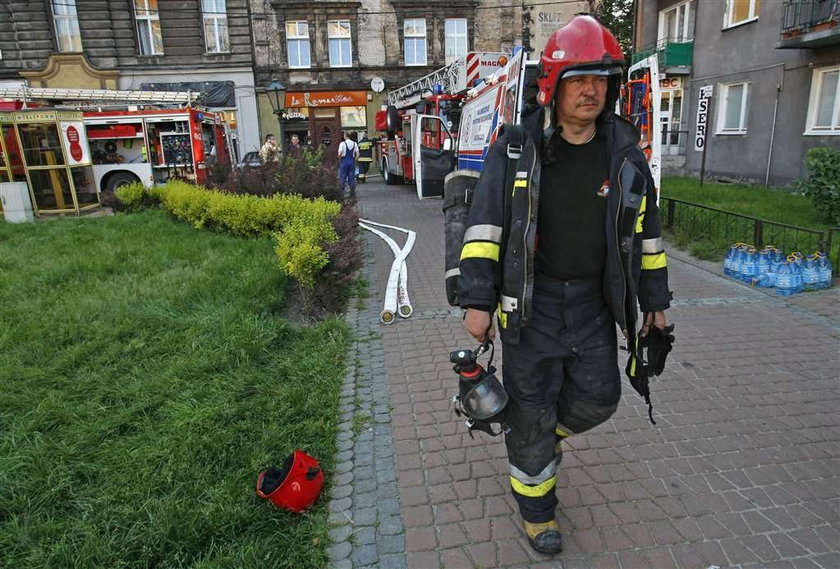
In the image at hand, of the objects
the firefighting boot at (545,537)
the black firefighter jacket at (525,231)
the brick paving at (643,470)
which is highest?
the black firefighter jacket at (525,231)

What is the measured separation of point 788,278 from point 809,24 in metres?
10.9

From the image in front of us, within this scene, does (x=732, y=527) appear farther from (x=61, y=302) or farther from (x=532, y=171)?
(x=61, y=302)

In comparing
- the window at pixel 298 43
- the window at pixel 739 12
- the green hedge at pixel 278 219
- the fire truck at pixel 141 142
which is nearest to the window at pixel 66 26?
the window at pixel 298 43

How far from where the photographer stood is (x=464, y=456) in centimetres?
351

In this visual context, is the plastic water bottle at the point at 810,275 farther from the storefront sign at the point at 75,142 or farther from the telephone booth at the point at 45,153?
the storefront sign at the point at 75,142

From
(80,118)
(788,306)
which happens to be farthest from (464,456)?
(80,118)

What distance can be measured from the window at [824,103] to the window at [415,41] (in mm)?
17775

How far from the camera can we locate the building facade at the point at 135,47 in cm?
2605

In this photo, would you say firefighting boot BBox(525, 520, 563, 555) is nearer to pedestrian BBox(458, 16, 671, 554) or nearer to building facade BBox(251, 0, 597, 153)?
pedestrian BBox(458, 16, 671, 554)

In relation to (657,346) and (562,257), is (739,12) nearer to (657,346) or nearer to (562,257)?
Result: (657,346)

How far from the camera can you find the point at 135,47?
1048 inches

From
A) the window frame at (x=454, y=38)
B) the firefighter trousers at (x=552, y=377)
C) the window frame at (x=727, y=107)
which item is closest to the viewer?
the firefighter trousers at (x=552, y=377)

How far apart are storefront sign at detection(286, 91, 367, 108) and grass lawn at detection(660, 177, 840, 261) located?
18.2 meters

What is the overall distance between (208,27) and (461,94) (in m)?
18.4
